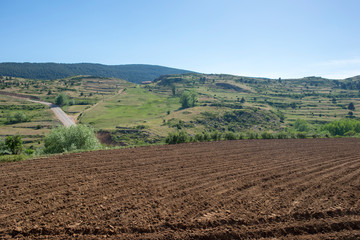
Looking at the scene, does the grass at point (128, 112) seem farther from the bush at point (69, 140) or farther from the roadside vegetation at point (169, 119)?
the bush at point (69, 140)

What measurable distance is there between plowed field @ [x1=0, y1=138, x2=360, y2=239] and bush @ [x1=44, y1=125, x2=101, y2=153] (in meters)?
10.2

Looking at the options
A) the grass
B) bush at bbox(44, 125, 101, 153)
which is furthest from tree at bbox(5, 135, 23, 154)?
the grass

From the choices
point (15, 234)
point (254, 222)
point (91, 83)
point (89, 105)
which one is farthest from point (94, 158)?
point (91, 83)

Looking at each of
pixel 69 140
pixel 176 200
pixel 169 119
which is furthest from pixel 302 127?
pixel 176 200

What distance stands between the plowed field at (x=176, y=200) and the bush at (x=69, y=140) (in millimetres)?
10179

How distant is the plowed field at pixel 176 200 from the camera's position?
31.2 ft

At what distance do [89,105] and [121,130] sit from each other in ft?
204

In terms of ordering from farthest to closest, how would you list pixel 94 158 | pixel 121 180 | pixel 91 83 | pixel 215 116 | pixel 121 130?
pixel 91 83, pixel 215 116, pixel 121 130, pixel 94 158, pixel 121 180

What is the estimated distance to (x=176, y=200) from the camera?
40.7 ft

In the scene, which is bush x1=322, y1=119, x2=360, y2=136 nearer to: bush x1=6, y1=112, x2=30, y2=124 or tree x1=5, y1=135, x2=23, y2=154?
tree x1=5, y1=135, x2=23, y2=154

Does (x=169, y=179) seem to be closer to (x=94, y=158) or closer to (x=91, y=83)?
(x=94, y=158)

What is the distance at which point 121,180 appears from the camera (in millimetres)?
15758

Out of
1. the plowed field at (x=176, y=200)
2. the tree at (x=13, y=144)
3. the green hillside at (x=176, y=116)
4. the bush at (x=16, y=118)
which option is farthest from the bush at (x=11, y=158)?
the bush at (x=16, y=118)

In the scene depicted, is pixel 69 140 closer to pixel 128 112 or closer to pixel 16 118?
pixel 16 118
